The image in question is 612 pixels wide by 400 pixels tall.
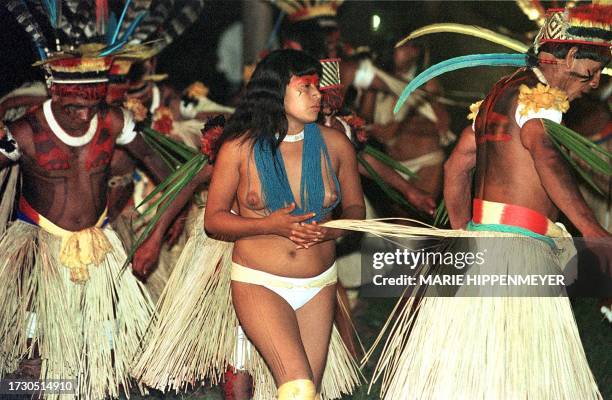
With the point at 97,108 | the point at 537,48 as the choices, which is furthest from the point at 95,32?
the point at 537,48

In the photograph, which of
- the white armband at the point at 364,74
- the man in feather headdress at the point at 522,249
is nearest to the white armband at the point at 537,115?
the man in feather headdress at the point at 522,249

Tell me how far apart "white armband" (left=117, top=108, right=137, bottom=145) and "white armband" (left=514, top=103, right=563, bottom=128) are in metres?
1.97

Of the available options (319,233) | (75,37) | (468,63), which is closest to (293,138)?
(319,233)

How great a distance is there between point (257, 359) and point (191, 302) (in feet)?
1.18

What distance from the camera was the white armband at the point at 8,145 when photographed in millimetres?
5238

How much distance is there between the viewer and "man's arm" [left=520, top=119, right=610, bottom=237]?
435 centimetres

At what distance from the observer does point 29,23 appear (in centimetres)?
557

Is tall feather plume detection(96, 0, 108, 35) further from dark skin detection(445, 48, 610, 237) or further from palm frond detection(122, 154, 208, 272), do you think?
dark skin detection(445, 48, 610, 237)

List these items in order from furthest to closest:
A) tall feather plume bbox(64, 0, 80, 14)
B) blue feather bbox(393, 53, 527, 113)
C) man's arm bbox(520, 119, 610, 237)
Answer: tall feather plume bbox(64, 0, 80, 14) → blue feather bbox(393, 53, 527, 113) → man's arm bbox(520, 119, 610, 237)

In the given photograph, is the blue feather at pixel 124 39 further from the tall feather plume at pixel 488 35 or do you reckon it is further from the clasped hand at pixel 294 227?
the clasped hand at pixel 294 227

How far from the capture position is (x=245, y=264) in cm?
446

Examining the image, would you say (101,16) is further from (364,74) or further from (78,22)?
(364,74)

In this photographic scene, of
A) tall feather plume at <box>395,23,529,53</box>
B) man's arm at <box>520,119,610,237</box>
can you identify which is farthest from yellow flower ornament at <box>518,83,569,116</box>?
tall feather plume at <box>395,23,529,53</box>

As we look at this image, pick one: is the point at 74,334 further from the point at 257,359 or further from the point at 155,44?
the point at 155,44
